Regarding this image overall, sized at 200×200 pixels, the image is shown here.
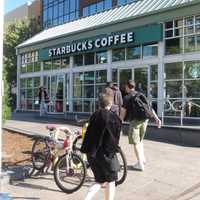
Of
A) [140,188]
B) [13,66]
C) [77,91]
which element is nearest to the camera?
[140,188]

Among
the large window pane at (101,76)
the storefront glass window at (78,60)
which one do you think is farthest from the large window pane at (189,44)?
the storefront glass window at (78,60)

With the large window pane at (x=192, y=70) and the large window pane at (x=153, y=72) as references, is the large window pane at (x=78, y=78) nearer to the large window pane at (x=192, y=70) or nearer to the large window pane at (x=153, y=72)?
the large window pane at (x=153, y=72)

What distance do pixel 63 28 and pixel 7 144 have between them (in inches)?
777

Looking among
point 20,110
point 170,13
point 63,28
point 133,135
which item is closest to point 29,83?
point 20,110

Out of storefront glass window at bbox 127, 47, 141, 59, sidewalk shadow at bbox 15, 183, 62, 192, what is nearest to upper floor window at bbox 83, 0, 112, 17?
storefront glass window at bbox 127, 47, 141, 59

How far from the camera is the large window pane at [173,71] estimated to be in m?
20.6

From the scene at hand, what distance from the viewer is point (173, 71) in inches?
821

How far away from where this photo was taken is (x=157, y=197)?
7.66 m

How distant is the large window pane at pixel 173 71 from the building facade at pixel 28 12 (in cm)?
3253

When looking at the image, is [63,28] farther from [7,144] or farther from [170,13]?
[7,144]

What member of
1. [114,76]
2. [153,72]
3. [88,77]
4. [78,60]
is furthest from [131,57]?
[78,60]

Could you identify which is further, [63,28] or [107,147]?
[63,28]

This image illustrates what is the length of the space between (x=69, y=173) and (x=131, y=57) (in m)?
15.7

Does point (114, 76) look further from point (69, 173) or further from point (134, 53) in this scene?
point (69, 173)
